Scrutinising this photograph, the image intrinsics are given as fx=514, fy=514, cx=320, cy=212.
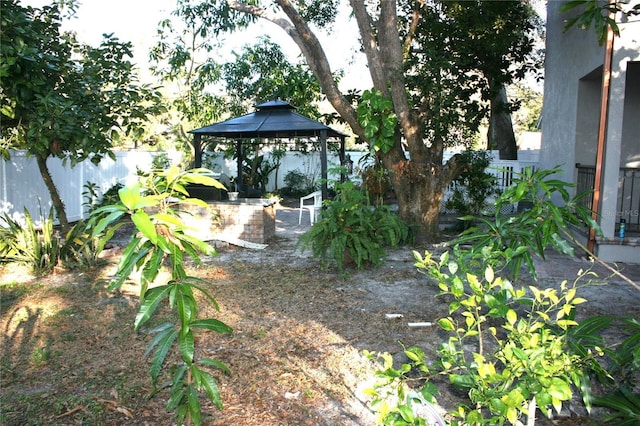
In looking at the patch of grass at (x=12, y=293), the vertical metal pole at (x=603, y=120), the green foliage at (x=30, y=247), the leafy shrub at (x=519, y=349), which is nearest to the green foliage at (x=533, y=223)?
the leafy shrub at (x=519, y=349)

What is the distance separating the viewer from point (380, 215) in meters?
7.23

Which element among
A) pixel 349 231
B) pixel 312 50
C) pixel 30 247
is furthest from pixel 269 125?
pixel 30 247

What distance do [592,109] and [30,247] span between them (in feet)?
31.5

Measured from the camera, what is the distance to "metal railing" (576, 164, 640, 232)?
27.8 ft

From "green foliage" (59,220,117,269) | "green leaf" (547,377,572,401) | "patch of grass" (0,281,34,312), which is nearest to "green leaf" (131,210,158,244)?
"green leaf" (547,377,572,401)

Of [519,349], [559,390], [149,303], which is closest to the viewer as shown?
[559,390]

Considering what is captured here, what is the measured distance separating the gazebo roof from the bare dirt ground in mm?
3647

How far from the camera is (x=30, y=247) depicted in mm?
6660

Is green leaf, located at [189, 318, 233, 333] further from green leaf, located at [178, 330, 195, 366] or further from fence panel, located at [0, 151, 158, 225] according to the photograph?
fence panel, located at [0, 151, 158, 225]

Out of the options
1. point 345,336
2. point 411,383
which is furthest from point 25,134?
point 411,383

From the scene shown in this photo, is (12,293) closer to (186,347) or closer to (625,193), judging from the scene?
(186,347)

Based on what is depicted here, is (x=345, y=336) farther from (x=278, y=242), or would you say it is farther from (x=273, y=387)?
(x=278, y=242)

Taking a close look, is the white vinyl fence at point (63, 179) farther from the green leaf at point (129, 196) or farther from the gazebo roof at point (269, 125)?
the green leaf at point (129, 196)

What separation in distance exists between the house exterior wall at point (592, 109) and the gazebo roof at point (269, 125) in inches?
187
